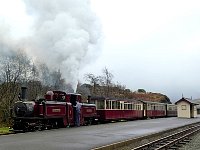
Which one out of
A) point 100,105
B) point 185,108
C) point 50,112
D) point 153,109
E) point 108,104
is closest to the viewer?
point 50,112

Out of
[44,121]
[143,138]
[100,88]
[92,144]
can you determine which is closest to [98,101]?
[44,121]

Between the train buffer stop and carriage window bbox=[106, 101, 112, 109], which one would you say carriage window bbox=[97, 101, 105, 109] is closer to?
carriage window bbox=[106, 101, 112, 109]

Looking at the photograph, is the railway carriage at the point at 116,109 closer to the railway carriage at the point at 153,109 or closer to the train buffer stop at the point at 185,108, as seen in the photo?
the railway carriage at the point at 153,109

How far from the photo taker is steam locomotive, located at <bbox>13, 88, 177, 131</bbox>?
70.4 ft

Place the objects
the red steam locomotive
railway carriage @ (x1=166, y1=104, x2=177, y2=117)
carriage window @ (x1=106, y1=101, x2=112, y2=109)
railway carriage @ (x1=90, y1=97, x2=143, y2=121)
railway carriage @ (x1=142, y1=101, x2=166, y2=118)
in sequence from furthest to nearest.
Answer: railway carriage @ (x1=166, y1=104, x2=177, y2=117) → railway carriage @ (x1=142, y1=101, x2=166, y2=118) → carriage window @ (x1=106, y1=101, x2=112, y2=109) → railway carriage @ (x1=90, y1=97, x2=143, y2=121) → the red steam locomotive

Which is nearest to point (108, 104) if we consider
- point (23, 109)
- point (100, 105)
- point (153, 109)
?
point (100, 105)

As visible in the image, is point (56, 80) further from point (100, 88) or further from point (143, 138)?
point (100, 88)

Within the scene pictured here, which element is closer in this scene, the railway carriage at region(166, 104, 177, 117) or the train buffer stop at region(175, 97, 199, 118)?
the train buffer stop at region(175, 97, 199, 118)

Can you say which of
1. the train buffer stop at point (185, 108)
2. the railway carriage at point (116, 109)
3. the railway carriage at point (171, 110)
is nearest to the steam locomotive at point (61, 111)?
the railway carriage at point (116, 109)

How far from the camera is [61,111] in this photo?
Answer: 2403 cm

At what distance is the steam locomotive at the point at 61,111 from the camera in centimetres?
2146

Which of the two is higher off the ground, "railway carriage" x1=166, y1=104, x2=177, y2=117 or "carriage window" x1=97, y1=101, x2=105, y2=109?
"carriage window" x1=97, y1=101, x2=105, y2=109

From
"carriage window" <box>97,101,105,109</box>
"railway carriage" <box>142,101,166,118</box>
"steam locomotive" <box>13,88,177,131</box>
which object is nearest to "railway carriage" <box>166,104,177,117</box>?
"railway carriage" <box>142,101,166,118</box>

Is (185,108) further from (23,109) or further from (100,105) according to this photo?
(23,109)
